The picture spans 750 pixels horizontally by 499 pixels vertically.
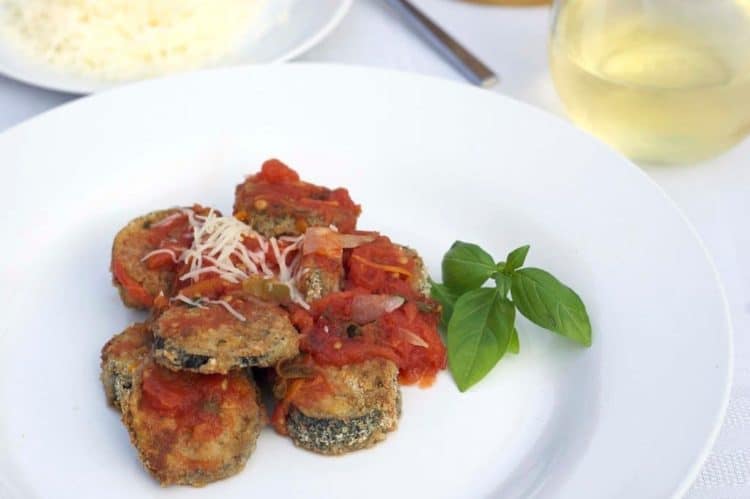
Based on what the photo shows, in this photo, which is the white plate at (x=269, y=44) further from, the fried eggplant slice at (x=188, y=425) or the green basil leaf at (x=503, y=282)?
the fried eggplant slice at (x=188, y=425)

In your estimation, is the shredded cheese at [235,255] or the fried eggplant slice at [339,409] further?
the shredded cheese at [235,255]

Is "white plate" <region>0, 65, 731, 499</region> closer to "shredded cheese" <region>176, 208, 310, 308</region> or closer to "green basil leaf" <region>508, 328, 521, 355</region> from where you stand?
"green basil leaf" <region>508, 328, 521, 355</region>

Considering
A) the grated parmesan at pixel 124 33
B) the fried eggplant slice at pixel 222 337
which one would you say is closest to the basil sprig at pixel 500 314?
the fried eggplant slice at pixel 222 337

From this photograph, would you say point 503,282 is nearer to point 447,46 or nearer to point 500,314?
point 500,314

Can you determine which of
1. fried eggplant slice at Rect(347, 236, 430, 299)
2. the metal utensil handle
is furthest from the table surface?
fried eggplant slice at Rect(347, 236, 430, 299)

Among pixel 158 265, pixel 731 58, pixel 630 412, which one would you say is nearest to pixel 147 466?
pixel 158 265

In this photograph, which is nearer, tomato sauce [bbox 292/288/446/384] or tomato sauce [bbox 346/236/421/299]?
tomato sauce [bbox 292/288/446/384]

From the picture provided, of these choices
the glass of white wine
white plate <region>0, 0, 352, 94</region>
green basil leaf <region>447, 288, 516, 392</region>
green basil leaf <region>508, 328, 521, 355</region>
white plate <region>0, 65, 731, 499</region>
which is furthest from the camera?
white plate <region>0, 0, 352, 94</region>
